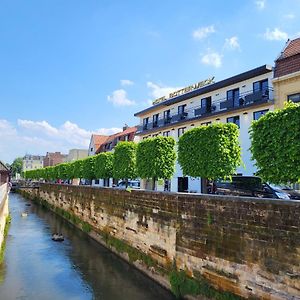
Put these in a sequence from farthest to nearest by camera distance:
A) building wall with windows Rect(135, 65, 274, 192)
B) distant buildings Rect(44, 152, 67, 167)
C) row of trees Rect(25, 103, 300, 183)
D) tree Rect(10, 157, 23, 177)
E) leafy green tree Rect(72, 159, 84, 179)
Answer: tree Rect(10, 157, 23, 177), distant buildings Rect(44, 152, 67, 167), leafy green tree Rect(72, 159, 84, 179), building wall with windows Rect(135, 65, 274, 192), row of trees Rect(25, 103, 300, 183)

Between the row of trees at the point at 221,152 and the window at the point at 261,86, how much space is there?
12.2 metres

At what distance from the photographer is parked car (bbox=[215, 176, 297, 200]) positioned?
1933 cm

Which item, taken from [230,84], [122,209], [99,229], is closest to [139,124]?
[230,84]

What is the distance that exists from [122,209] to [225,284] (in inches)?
439

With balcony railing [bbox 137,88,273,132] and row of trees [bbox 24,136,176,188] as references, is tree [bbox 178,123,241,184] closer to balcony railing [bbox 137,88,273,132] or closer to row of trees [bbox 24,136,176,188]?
row of trees [bbox 24,136,176,188]

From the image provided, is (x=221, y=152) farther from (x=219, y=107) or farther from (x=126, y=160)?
(x=219, y=107)

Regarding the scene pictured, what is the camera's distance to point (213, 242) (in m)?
12.5

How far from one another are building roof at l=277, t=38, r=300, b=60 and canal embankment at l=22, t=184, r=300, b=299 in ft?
56.3

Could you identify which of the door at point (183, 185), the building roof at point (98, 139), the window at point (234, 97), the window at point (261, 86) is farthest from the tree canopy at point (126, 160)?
the building roof at point (98, 139)

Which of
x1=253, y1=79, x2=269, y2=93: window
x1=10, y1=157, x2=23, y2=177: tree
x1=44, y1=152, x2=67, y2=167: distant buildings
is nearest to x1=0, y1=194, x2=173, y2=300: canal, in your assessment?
x1=253, y1=79, x2=269, y2=93: window

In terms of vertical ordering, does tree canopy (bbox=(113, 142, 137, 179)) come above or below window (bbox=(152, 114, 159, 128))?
below

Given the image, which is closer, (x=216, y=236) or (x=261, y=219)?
(x=261, y=219)

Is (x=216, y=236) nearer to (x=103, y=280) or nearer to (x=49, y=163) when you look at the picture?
(x=103, y=280)

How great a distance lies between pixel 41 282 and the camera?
53.8 ft
